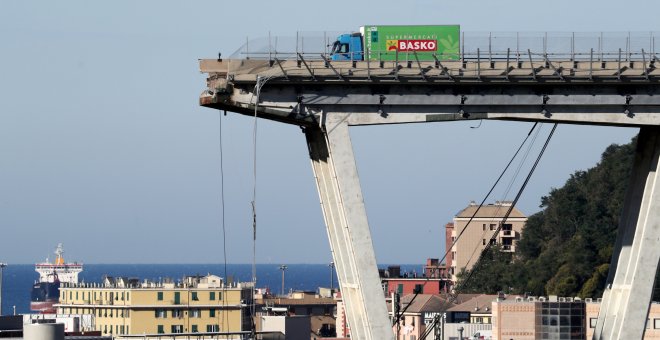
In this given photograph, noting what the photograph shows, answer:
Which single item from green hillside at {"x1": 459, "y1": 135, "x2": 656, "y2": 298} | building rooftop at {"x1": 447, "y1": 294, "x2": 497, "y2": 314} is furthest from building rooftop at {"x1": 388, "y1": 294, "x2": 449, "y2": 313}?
green hillside at {"x1": 459, "y1": 135, "x2": 656, "y2": 298}

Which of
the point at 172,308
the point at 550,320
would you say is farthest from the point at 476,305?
the point at 550,320

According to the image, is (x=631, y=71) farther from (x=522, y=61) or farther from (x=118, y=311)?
(x=118, y=311)

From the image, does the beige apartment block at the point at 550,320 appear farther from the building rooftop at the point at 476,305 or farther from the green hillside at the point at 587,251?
the green hillside at the point at 587,251

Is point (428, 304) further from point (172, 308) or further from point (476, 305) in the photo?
point (172, 308)

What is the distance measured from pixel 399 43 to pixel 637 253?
389 inches

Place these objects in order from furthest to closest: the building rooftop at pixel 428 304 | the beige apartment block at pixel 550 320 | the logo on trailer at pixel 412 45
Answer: the building rooftop at pixel 428 304 < the beige apartment block at pixel 550 320 < the logo on trailer at pixel 412 45

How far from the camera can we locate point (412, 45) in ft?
187

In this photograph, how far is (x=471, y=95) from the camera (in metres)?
57.3

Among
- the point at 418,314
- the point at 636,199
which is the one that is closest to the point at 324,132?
the point at 636,199

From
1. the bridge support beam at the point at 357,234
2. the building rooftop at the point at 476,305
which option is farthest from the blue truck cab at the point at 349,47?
the building rooftop at the point at 476,305

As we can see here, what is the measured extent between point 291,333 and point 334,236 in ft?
122

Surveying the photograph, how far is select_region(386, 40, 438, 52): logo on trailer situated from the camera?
5712 centimetres

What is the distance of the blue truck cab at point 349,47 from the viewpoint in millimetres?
56906

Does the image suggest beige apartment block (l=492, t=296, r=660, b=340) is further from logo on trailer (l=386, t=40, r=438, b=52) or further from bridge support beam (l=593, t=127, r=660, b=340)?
logo on trailer (l=386, t=40, r=438, b=52)
